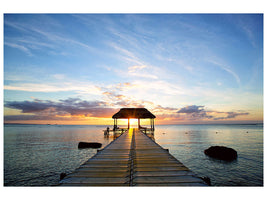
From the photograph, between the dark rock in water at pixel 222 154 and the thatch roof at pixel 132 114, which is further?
the thatch roof at pixel 132 114

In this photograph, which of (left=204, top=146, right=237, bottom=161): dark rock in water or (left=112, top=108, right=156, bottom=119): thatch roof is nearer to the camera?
(left=204, top=146, right=237, bottom=161): dark rock in water

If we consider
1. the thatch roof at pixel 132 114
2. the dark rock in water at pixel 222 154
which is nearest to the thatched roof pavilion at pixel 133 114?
the thatch roof at pixel 132 114

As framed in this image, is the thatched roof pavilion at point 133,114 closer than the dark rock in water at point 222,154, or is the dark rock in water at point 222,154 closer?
the dark rock in water at point 222,154

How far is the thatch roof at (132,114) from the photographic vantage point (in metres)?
28.7

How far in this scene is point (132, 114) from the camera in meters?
29.5

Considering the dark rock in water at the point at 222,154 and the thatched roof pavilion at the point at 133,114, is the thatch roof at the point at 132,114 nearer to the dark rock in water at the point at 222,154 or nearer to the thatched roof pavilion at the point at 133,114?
the thatched roof pavilion at the point at 133,114

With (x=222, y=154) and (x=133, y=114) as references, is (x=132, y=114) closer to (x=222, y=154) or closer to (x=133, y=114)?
(x=133, y=114)

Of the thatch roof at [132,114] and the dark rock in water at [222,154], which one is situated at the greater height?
the thatch roof at [132,114]

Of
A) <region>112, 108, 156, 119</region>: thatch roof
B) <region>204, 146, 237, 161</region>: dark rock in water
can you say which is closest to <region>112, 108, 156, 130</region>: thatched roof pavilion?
<region>112, 108, 156, 119</region>: thatch roof

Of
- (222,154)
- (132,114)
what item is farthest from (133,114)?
(222,154)

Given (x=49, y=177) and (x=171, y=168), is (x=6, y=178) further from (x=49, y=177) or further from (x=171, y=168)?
(x=171, y=168)

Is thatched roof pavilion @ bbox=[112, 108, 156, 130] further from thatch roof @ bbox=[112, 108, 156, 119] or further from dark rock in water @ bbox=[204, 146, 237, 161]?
dark rock in water @ bbox=[204, 146, 237, 161]

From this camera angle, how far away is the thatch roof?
28.7m
